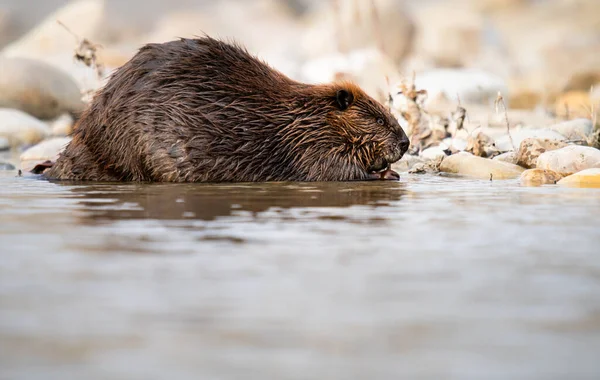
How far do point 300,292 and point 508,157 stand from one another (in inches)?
233

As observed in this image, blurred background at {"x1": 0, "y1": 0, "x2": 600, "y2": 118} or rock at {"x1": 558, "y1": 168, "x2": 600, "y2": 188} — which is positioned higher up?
blurred background at {"x1": 0, "y1": 0, "x2": 600, "y2": 118}

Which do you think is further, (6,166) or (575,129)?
(575,129)

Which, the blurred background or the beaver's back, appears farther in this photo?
the blurred background

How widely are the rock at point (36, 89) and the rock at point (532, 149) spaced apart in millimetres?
9868

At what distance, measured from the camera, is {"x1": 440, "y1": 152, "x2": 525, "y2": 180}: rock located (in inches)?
292

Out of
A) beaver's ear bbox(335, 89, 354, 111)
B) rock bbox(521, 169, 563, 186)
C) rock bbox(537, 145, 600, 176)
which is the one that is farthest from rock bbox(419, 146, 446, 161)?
rock bbox(521, 169, 563, 186)

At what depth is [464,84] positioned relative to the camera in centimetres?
1697

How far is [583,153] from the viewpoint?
7250 mm

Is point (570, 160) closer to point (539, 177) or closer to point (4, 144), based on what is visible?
point (539, 177)

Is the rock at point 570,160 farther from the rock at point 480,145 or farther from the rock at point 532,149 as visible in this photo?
the rock at point 480,145

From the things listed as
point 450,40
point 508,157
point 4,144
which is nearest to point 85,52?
point 4,144

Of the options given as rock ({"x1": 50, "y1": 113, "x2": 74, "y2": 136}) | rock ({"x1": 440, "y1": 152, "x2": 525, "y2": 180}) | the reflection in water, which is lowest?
the reflection in water

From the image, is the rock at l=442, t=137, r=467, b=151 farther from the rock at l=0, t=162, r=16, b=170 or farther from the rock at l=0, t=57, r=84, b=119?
the rock at l=0, t=57, r=84, b=119

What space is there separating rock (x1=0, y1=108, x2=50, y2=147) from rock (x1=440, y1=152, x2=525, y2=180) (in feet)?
23.8
